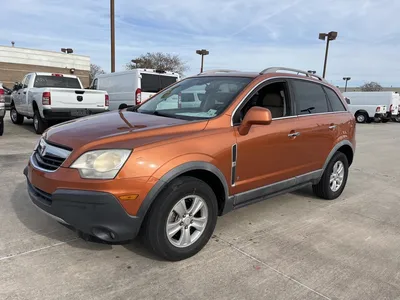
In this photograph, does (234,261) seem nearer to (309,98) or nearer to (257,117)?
(257,117)

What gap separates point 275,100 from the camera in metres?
4.11

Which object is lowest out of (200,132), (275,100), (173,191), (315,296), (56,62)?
(315,296)

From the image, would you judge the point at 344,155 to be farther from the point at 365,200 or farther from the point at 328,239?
the point at 328,239

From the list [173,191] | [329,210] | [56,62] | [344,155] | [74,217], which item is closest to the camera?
[74,217]

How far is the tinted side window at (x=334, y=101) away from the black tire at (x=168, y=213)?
9.12ft

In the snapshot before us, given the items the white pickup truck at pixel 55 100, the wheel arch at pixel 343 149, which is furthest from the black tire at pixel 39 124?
the wheel arch at pixel 343 149

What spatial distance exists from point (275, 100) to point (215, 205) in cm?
162

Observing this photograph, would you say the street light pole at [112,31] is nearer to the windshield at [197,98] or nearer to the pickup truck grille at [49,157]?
the windshield at [197,98]

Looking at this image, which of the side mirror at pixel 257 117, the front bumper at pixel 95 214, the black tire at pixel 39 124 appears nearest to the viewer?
the front bumper at pixel 95 214

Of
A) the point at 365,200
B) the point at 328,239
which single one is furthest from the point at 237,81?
the point at 365,200

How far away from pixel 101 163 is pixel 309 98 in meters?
2.99

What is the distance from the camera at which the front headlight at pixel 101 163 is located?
2621mm

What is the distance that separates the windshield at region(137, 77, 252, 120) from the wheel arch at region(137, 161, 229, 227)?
581 millimetres

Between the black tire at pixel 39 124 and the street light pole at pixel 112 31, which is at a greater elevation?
the street light pole at pixel 112 31
